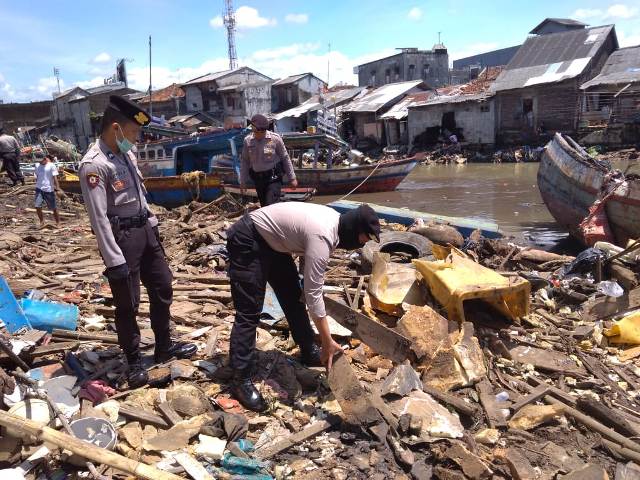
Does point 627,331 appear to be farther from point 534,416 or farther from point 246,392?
point 246,392

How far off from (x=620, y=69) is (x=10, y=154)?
30179mm

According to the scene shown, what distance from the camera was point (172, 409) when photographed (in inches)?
134

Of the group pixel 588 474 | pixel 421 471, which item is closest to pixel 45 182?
pixel 421 471

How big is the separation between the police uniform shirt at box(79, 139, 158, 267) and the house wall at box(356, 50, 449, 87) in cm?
4813

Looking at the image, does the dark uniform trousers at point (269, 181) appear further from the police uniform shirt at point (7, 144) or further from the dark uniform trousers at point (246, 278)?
the police uniform shirt at point (7, 144)

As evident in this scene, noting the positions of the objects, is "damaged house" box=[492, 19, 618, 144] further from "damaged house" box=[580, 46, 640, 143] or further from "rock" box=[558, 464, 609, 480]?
"rock" box=[558, 464, 609, 480]

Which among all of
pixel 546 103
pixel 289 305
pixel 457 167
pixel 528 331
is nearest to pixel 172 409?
pixel 289 305

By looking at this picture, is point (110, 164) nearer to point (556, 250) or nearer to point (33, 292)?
point (33, 292)

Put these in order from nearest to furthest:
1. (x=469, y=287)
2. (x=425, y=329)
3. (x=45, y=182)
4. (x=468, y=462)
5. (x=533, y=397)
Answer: (x=468, y=462), (x=533, y=397), (x=425, y=329), (x=469, y=287), (x=45, y=182)

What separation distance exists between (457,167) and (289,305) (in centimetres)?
2719

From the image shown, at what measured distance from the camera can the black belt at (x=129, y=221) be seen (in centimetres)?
345

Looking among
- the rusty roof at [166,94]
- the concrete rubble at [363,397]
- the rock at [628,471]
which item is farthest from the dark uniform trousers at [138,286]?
the rusty roof at [166,94]

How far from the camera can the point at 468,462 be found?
293 centimetres

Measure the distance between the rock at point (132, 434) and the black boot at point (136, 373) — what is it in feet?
1.49
